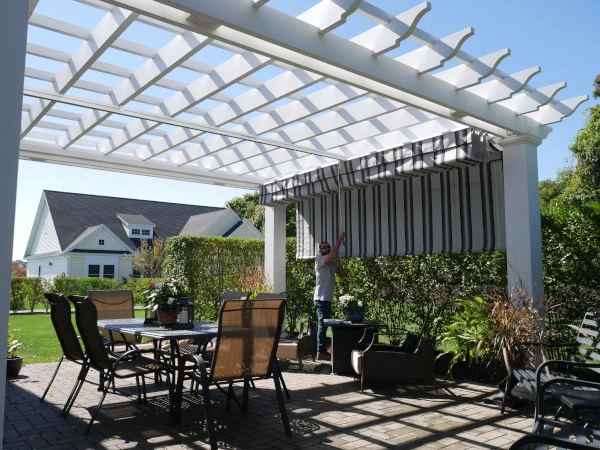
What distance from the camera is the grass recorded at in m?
7.88

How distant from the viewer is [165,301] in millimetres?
5043

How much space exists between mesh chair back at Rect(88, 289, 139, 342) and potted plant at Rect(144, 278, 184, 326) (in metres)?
1.57

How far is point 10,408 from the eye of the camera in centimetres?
478

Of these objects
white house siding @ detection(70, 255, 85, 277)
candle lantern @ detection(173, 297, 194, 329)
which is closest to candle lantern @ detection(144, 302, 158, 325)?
candle lantern @ detection(173, 297, 194, 329)

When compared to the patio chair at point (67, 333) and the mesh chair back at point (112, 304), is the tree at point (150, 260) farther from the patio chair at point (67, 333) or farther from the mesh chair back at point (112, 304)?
the patio chair at point (67, 333)

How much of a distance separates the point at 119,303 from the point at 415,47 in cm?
485

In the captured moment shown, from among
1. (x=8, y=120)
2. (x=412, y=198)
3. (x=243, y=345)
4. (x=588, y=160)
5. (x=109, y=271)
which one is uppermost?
(x=588, y=160)

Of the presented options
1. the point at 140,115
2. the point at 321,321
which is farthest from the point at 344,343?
the point at 140,115

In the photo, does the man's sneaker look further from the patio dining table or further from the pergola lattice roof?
the pergola lattice roof

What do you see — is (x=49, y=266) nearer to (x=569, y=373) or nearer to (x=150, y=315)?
(x=150, y=315)

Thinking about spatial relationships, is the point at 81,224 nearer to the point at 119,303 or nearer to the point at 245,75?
Result: the point at 119,303

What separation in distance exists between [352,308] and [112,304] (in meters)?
3.35

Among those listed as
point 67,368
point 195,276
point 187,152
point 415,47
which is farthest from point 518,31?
point 67,368

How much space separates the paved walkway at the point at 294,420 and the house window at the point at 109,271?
70.7 feet
